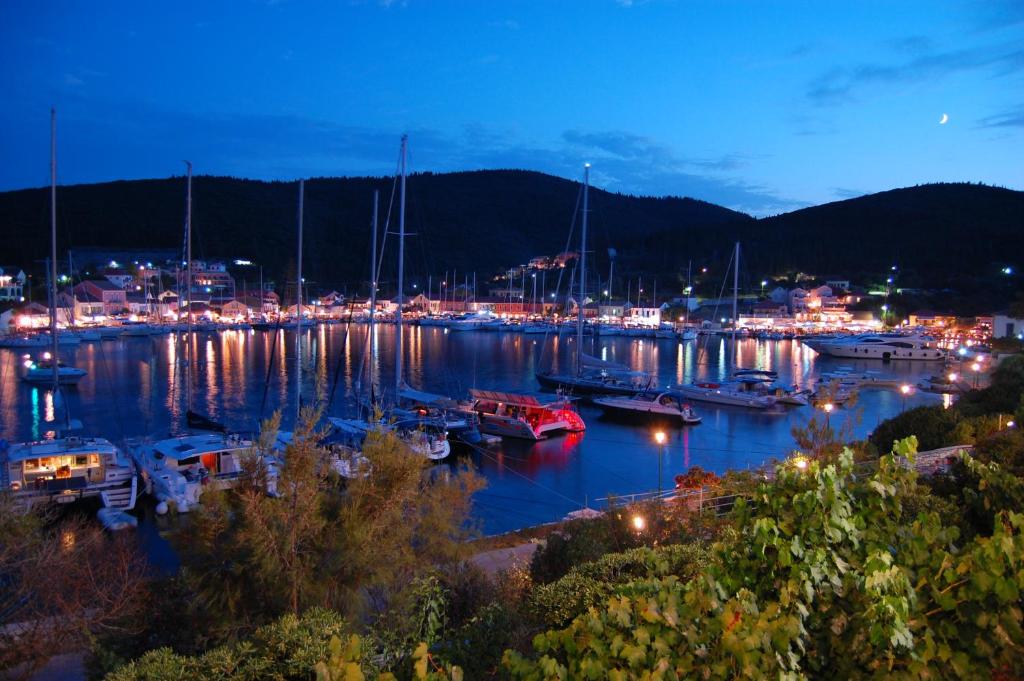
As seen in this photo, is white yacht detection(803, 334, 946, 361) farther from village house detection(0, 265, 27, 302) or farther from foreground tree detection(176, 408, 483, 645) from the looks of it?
village house detection(0, 265, 27, 302)

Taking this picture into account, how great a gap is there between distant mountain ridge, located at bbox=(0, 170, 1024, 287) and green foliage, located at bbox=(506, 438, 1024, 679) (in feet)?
289

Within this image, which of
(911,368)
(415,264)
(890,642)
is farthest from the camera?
(415,264)

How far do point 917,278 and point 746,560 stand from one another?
3946 inches

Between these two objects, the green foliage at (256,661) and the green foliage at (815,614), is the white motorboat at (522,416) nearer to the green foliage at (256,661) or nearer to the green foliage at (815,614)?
the green foliage at (256,661)

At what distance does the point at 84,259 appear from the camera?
97938mm

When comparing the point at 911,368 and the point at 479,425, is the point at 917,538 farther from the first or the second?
the point at 911,368

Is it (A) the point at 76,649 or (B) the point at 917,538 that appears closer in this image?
(B) the point at 917,538

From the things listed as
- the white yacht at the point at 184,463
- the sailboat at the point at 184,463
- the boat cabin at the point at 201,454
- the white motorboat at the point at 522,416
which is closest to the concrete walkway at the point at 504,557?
the sailboat at the point at 184,463

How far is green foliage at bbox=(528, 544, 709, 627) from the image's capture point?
4.99 metres

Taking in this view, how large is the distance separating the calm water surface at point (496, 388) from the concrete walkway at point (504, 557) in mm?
1011

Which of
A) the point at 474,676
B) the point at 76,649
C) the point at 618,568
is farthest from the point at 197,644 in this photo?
the point at 618,568

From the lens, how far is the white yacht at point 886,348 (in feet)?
168

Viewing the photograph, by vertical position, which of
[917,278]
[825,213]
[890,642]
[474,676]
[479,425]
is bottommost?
[479,425]

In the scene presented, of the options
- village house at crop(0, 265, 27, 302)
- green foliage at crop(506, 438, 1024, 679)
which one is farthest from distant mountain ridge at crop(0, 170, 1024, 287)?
green foliage at crop(506, 438, 1024, 679)
